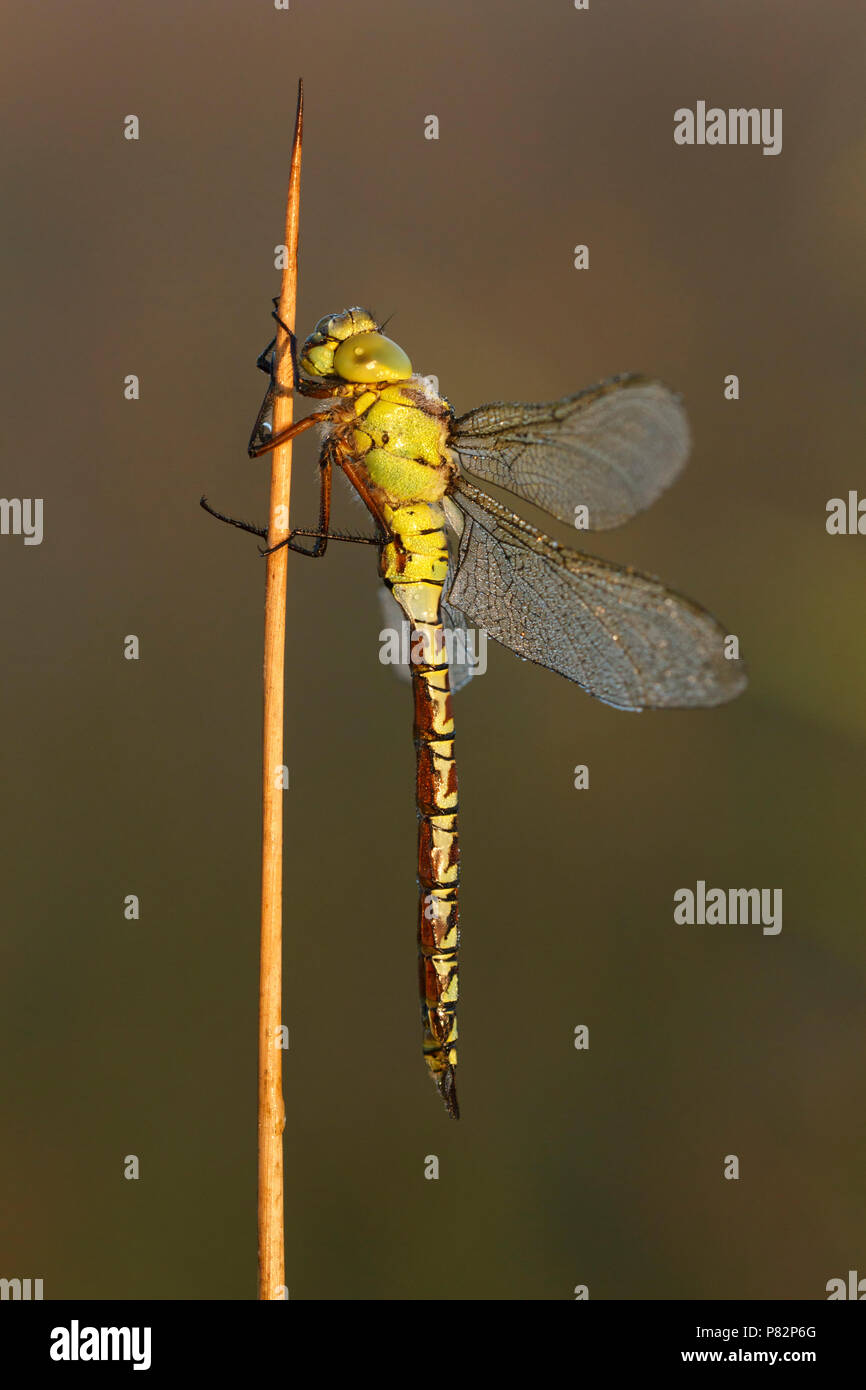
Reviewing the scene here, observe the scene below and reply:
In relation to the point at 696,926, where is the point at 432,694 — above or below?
above

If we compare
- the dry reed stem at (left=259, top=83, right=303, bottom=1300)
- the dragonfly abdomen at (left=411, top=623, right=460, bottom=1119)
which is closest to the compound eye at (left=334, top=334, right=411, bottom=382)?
the dry reed stem at (left=259, top=83, right=303, bottom=1300)

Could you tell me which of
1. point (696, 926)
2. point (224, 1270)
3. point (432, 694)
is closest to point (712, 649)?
point (432, 694)

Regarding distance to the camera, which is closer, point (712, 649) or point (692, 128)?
point (712, 649)

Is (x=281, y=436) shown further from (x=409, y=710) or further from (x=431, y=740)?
(x=409, y=710)

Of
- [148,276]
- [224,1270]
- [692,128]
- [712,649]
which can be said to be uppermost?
[692,128]

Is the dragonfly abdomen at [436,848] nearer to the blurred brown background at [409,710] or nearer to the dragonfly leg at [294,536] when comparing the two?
the dragonfly leg at [294,536]

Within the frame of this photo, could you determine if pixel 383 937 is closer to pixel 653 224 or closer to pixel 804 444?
pixel 804 444

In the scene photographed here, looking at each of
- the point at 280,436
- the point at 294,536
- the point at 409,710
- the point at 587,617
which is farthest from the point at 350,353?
the point at 409,710
